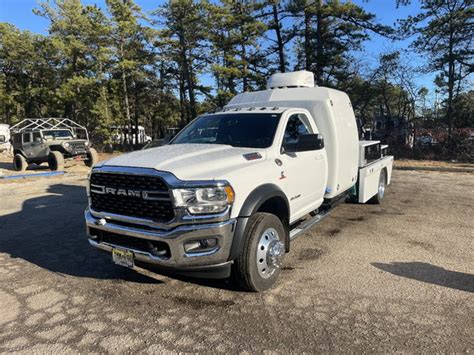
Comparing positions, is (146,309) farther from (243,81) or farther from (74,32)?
(74,32)

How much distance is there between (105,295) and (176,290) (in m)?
0.73

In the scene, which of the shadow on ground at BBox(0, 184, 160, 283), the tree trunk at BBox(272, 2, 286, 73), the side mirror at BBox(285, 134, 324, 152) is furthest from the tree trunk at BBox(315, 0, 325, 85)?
the side mirror at BBox(285, 134, 324, 152)

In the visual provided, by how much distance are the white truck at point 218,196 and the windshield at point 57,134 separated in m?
14.6

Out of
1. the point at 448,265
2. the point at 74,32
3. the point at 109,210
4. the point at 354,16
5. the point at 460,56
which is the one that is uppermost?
the point at 74,32


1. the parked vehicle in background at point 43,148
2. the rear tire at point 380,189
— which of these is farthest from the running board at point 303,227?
the parked vehicle in background at point 43,148

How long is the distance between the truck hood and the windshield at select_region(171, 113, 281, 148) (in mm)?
254

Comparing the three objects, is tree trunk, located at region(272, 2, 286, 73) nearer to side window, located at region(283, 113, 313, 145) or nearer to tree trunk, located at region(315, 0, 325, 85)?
tree trunk, located at region(315, 0, 325, 85)

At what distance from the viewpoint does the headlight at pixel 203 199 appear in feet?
10.7

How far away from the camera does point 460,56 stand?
19.8m

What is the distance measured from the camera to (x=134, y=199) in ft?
11.5

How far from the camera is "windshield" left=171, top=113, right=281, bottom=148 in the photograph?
14.6 feet

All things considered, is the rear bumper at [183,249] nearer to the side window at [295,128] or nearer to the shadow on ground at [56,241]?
the shadow on ground at [56,241]

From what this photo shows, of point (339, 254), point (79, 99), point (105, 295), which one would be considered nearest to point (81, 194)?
point (105, 295)

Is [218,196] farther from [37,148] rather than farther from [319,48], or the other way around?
[319,48]
